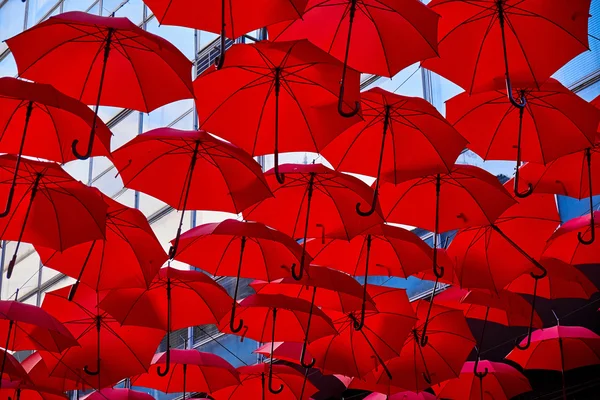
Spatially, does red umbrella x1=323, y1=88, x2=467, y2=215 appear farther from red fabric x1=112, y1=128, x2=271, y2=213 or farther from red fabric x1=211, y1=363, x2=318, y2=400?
red fabric x1=211, y1=363, x2=318, y2=400

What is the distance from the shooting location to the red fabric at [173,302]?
9.77 metres

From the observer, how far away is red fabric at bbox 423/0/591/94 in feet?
24.6

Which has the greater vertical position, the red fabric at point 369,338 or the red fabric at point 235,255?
the red fabric at point 235,255

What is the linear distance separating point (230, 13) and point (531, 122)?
3068mm

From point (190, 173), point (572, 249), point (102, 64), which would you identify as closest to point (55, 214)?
point (190, 173)

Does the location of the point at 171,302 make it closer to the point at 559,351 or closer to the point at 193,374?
the point at 193,374

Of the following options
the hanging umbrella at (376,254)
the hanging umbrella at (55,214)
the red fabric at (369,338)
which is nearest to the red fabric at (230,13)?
the hanging umbrella at (55,214)

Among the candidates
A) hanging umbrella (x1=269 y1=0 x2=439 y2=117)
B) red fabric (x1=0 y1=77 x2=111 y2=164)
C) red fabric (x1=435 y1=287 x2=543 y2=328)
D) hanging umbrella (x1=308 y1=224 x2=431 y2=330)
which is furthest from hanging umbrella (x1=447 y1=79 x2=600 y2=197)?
red fabric (x1=0 y1=77 x2=111 y2=164)

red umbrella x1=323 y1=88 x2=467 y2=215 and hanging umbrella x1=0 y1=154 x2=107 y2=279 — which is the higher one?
red umbrella x1=323 y1=88 x2=467 y2=215

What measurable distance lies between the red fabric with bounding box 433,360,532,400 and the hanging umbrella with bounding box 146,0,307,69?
6.14 m

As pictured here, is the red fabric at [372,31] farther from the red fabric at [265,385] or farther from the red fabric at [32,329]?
the red fabric at [265,385]

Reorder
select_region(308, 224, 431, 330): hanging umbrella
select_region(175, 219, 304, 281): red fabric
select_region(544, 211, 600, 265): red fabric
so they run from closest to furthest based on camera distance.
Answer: select_region(175, 219, 304, 281): red fabric, select_region(308, 224, 431, 330): hanging umbrella, select_region(544, 211, 600, 265): red fabric

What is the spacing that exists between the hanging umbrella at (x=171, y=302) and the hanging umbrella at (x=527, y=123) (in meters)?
3.04

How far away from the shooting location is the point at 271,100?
809cm
